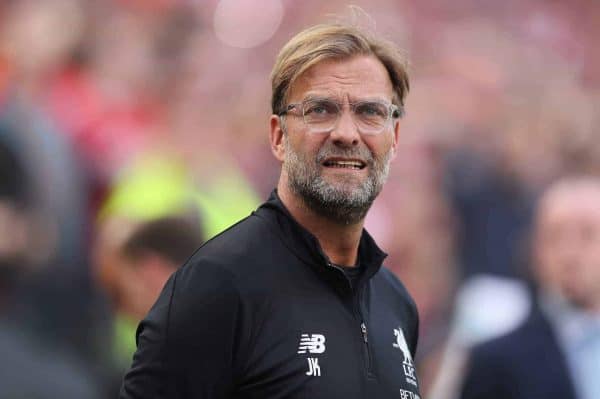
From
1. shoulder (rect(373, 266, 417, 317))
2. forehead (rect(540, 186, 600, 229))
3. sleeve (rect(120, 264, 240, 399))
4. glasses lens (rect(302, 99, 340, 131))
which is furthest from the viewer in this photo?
forehead (rect(540, 186, 600, 229))

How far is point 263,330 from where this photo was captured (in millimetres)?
2043

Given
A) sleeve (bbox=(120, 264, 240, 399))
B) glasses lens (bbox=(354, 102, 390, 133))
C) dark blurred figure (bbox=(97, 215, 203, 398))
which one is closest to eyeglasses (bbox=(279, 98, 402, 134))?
glasses lens (bbox=(354, 102, 390, 133))

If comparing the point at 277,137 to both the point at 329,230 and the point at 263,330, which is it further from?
the point at 263,330

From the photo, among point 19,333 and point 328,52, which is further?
point 19,333

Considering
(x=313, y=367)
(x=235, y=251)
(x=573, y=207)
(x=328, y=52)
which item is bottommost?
(x=313, y=367)

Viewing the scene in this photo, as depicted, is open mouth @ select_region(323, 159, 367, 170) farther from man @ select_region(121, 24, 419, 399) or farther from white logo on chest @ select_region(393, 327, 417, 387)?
white logo on chest @ select_region(393, 327, 417, 387)

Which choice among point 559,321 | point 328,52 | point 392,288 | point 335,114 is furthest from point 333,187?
point 559,321

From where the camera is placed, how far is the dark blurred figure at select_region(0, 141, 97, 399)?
445 cm

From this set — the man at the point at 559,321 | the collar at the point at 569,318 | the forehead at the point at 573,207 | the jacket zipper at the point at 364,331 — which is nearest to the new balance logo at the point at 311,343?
the jacket zipper at the point at 364,331

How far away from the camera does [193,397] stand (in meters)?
2.01

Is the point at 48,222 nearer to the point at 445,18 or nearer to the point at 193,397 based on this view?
the point at 445,18

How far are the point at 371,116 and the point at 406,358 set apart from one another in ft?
1.70

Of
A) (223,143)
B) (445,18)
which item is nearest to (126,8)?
(223,143)

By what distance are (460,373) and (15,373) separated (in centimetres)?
195
